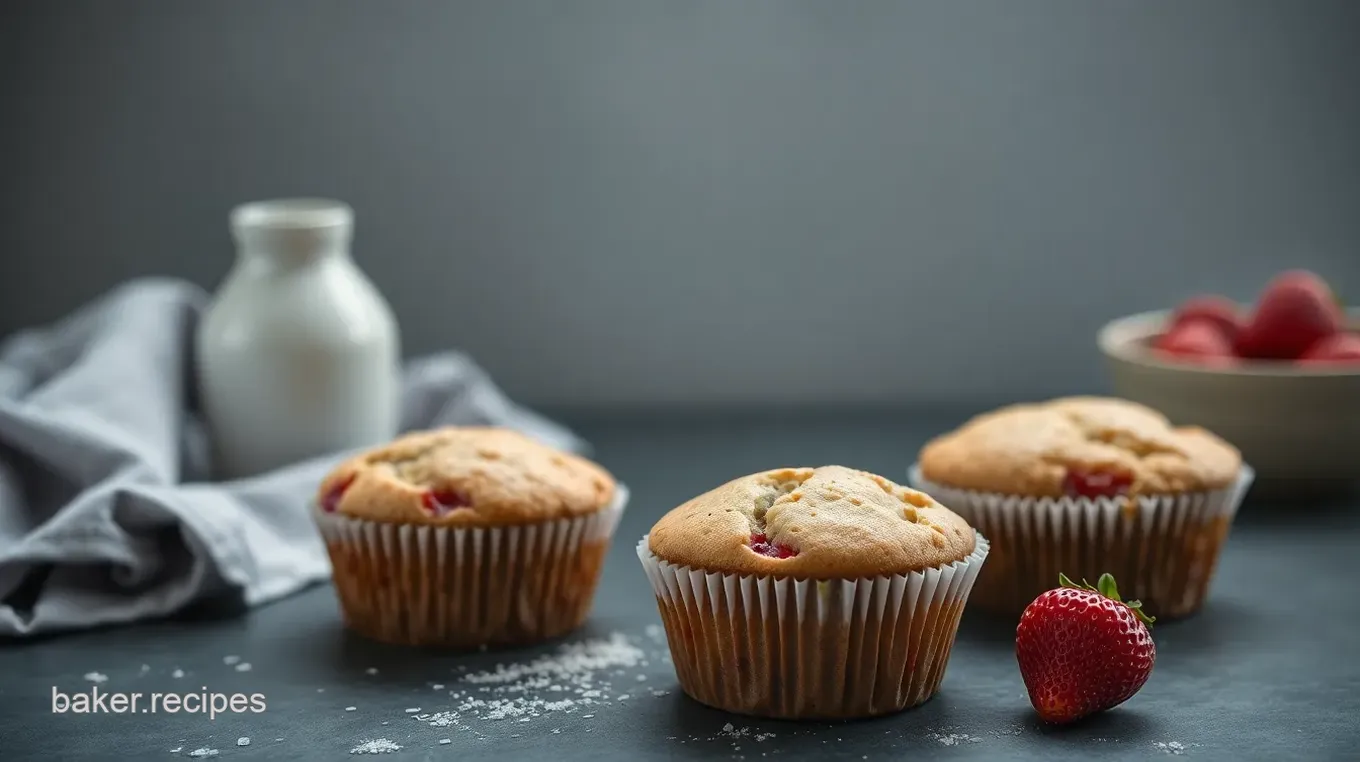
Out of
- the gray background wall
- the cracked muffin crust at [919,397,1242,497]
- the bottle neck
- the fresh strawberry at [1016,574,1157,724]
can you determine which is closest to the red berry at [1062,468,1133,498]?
the cracked muffin crust at [919,397,1242,497]

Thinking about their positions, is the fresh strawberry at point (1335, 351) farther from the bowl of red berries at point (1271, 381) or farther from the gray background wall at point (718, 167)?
the gray background wall at point (718, 167)

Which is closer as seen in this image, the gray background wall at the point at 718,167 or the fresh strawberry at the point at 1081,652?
the fresh strawberry at the point at 1081,652

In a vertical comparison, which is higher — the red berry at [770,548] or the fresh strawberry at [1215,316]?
the fresh strawberry at [1215,316]

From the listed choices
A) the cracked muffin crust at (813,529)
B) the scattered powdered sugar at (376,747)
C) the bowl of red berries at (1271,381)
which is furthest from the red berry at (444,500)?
the bowl of red berries at (1271,381)

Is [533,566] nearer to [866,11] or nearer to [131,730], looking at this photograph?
[131,730]

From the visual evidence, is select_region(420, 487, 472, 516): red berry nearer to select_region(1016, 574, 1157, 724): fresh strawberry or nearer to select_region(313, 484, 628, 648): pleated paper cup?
select_region(313, 484, 628, 648): pleated paper cup
